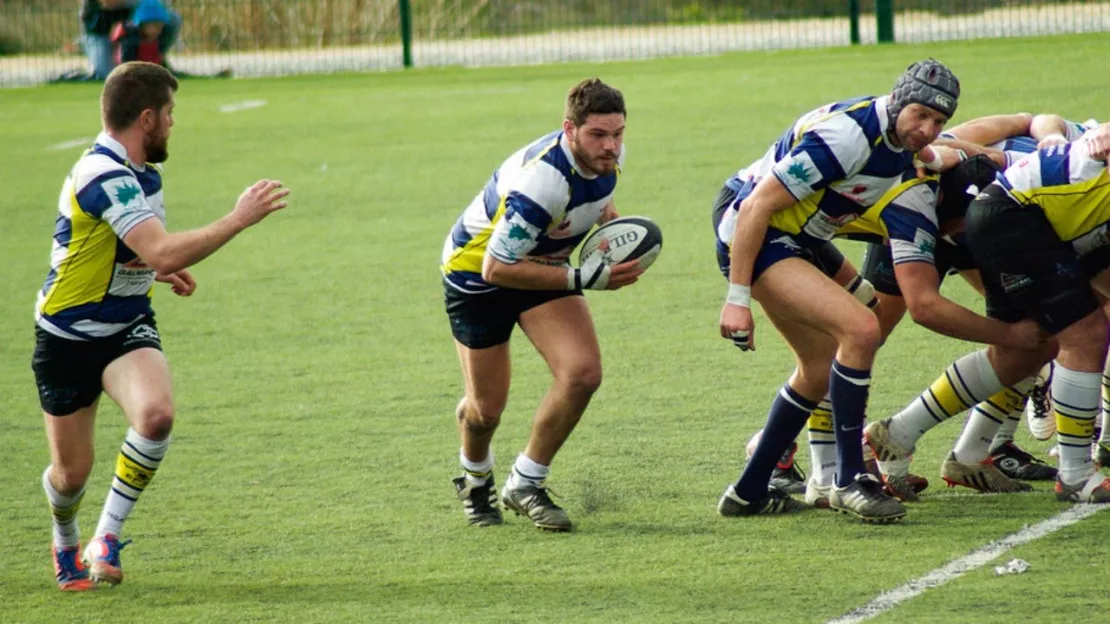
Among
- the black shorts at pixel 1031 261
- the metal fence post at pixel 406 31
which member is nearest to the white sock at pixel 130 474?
the black shorts at pixel 1031 261

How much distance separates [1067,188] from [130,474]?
349 cm

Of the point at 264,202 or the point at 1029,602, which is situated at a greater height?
the point at 264,202

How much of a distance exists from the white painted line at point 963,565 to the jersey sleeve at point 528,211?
69.8 inches

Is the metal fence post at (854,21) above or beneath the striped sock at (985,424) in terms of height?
beneath

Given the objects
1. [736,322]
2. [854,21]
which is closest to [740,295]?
[736,322]

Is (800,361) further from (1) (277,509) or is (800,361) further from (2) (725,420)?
(1) (277,509)

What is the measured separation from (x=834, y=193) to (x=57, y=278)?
2.79 m

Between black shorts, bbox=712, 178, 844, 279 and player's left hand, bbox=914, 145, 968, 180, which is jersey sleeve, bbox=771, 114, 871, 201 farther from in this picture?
black shorts, bbox=712, 178, 844, 279

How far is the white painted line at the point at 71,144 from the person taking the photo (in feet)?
56.1

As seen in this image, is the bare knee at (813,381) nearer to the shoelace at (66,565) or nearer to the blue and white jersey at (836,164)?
Answer: the blue and white jersey at (836,164)

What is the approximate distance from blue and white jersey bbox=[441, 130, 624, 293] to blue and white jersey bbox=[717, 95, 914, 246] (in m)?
0.65

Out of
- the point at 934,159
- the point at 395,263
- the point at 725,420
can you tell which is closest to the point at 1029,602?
the point at 934,159

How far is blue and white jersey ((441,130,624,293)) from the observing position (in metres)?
5.93

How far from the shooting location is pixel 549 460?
636cm
